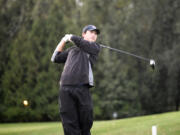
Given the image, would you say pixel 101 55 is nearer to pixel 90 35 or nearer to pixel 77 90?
pixel 90 35

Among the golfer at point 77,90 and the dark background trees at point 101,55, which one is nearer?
the golfer at point 77,90

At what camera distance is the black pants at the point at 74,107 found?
498 centimetres

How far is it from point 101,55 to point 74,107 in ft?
81.6

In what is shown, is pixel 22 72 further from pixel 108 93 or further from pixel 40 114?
pixel 108 93

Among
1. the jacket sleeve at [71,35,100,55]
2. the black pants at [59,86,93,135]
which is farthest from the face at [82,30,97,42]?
the black pants at [59,86,93,135]

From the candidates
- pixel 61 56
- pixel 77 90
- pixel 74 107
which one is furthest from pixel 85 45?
Result: pixel 74 107

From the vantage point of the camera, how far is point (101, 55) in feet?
97.8

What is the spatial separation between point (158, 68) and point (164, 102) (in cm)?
392

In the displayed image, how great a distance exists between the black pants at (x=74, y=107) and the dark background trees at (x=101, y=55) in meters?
20.2

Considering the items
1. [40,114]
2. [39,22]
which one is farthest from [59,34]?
[40,114]

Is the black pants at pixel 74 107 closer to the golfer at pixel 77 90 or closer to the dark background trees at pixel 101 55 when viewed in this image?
the golfer at pixel 77 90

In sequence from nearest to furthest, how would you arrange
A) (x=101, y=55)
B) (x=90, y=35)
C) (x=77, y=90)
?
(x=77, y=90) → (x=90, y=35) → (x=101, y=55)

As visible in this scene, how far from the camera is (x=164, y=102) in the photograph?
110ft

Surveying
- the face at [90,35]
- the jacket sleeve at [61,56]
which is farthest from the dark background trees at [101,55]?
the face at [90,35]
